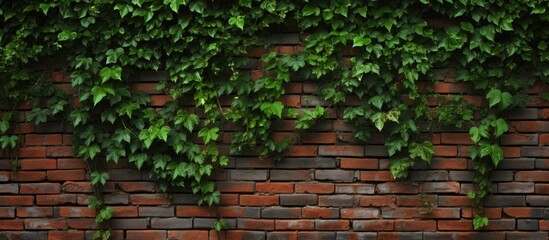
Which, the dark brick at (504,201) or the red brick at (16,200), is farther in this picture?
the red brick at (16,200)

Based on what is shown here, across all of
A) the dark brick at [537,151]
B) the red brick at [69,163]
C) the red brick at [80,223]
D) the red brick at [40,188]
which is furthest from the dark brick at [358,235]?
the red brick at [40,188]

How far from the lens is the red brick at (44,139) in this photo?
12.1 feet

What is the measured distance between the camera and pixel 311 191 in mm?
3633

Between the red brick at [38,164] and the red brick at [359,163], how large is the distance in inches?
74.2

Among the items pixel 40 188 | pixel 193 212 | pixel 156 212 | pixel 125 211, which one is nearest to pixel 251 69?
pixel 193 212

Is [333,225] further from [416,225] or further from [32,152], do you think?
[32,152]

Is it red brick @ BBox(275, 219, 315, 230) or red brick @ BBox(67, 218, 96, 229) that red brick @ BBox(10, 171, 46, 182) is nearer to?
red brick @ BBox(67, 218, 96, 229)

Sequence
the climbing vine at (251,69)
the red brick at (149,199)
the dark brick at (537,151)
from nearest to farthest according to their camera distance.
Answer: the climbing vine at (251,69) → the dark brick at (537,151) → the red brick at (149,199)

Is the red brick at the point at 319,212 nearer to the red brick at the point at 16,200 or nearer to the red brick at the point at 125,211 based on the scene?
the red brick at the point at 125,211

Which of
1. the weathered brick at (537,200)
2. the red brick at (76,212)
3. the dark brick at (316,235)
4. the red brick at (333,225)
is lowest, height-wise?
the dark brick at (316,235)

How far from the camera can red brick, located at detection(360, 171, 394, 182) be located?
11.8 feet

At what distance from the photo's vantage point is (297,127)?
139 inches

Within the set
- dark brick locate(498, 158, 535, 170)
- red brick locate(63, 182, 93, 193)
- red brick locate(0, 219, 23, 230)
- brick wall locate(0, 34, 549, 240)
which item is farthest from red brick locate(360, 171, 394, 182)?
red brick locate(0, 219, 23, 230)

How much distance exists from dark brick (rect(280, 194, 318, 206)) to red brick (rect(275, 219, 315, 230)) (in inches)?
4.4
